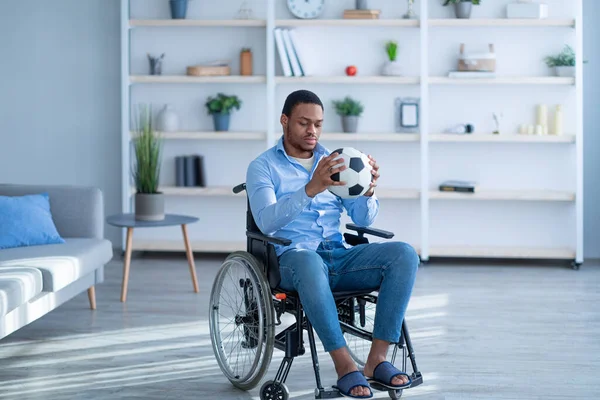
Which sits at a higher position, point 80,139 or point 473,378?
point 80,139

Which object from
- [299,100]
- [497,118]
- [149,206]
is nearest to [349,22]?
[497,118]

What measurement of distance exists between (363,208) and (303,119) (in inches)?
15.6

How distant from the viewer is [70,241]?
165 inches

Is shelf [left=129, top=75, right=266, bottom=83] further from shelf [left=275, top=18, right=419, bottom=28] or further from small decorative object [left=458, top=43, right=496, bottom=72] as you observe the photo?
small decorative object [left=458, top=43, right=496, bottom=72]

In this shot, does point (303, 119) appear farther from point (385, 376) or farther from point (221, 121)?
point (221, 121)

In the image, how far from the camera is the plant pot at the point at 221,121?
594cm

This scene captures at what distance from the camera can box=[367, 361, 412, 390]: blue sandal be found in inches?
110

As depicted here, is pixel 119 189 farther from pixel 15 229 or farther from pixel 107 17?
pixel 15 229

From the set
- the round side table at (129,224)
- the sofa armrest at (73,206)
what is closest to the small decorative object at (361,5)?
the round side table at (129,224)

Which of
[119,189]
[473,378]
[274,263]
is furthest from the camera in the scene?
[119,189]

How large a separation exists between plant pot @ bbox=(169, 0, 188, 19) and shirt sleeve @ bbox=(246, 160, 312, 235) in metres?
3.01

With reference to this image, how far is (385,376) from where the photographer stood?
281cm

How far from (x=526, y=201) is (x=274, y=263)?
11.3ft

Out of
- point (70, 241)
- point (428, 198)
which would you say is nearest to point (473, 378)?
point (70, 241)
